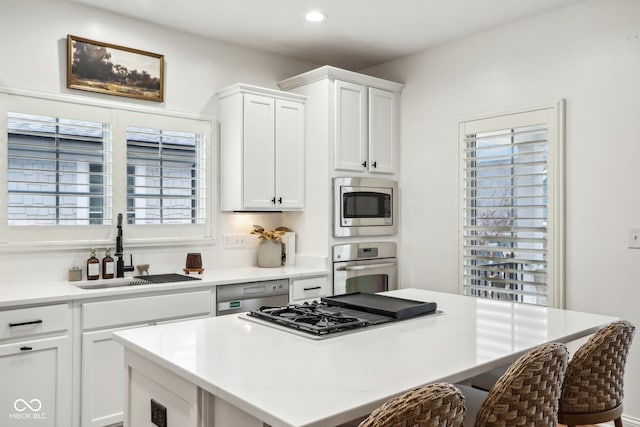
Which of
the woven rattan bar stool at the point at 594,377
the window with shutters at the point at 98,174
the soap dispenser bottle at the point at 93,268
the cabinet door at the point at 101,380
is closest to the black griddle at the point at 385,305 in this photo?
the woven rattan bar stool at the point at 594,377

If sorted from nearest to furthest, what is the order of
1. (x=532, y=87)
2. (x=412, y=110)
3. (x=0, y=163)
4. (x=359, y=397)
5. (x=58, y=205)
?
(x=359, y=397), (x=0, y=163), (x=58, y=205), (x=532, y=87), (x=412, y=110)

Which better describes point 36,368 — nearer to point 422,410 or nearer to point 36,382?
point 36,382

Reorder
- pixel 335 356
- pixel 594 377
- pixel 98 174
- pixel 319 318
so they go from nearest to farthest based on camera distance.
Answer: pixel 335 356
pixel 594 377
pixel 319 318
pixel 98 174

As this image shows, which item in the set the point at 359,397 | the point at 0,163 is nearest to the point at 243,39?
the point at 0,163

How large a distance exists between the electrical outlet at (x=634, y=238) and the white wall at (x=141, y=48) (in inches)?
102

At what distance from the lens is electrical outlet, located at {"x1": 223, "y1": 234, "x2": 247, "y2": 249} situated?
403 cm

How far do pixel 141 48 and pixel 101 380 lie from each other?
7.34 feet

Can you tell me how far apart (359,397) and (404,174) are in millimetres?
3413

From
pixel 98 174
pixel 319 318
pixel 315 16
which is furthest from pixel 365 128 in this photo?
pixel 319 318

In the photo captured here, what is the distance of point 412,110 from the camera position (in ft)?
14.4

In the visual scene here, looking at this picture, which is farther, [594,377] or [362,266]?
[362,266]

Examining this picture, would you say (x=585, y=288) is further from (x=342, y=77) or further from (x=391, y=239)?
(x=342, y=77)

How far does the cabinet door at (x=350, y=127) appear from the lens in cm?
402

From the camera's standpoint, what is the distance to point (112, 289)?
2.89 metres
